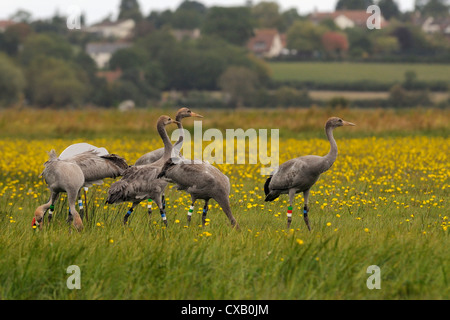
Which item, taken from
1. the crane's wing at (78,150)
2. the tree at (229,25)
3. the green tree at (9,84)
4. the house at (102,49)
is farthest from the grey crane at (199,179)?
the house at (102,49)

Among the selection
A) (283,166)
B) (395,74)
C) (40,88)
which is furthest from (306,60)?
(283,166)

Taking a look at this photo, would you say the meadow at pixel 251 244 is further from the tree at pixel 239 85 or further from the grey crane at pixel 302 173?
the tree at pixel 239 85

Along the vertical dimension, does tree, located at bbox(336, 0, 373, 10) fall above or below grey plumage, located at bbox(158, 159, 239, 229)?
above

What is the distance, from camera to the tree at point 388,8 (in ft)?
552

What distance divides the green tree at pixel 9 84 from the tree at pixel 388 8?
10325 cm

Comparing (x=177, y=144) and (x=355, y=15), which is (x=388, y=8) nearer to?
(x=355, y=15)

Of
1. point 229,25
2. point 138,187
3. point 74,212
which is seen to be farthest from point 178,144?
point 229,25

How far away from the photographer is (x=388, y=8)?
168 m

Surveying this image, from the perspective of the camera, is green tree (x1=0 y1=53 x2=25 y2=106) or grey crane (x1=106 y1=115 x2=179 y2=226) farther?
green tree (x1=0 y1=53 x2=25 y2=106)

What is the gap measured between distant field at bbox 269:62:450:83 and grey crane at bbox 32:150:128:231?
80.3m

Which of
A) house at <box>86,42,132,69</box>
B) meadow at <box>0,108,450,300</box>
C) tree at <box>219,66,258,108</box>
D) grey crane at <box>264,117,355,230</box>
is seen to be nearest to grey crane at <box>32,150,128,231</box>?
meadow at <box>0,108,450,300</box>

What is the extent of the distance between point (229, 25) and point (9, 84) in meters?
56.6

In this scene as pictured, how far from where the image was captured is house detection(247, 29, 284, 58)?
442 ft

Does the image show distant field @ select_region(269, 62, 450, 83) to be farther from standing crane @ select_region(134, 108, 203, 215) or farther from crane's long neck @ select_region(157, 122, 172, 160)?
crane's long neck @ select_region(157, 122, 172, 160)
